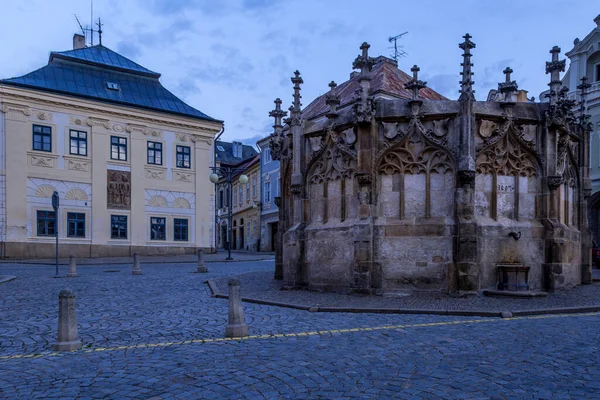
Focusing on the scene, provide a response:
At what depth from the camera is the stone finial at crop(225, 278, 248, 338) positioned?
786cm

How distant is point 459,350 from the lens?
690 centimetres

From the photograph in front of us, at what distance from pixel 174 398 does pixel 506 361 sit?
3.80 metres

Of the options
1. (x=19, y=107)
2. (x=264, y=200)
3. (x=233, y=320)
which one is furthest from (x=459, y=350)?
(x=264, y=200)

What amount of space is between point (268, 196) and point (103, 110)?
1984 cm

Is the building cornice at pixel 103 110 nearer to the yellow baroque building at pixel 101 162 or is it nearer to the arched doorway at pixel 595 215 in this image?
the yellow baroque building at pixel 101 162

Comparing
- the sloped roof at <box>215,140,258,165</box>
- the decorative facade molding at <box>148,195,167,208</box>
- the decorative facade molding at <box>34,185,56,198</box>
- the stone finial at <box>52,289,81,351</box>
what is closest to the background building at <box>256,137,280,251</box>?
the decorative facade molding at <box>148,195,167,208</box>

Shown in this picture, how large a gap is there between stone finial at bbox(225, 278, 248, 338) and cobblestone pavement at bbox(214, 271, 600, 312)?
3050 millimetres

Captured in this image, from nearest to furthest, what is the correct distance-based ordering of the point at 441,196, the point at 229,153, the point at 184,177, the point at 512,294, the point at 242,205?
the point at 512,294, the point at 441,196, the point at 184,177, the point at 242,205, the point at 229,153

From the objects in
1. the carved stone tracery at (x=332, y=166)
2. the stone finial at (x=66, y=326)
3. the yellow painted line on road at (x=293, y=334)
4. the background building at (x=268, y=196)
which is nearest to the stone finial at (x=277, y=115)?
the carved stone tracery at (x=332, y=166)

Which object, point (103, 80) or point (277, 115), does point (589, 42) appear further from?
point (103, 80)

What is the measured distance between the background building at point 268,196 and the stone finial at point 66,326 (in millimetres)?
41346

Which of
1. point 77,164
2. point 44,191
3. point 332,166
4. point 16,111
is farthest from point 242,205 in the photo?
point 332,166

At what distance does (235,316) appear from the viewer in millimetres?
7973

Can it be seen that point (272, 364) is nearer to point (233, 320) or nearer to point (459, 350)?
point (233, 320)
